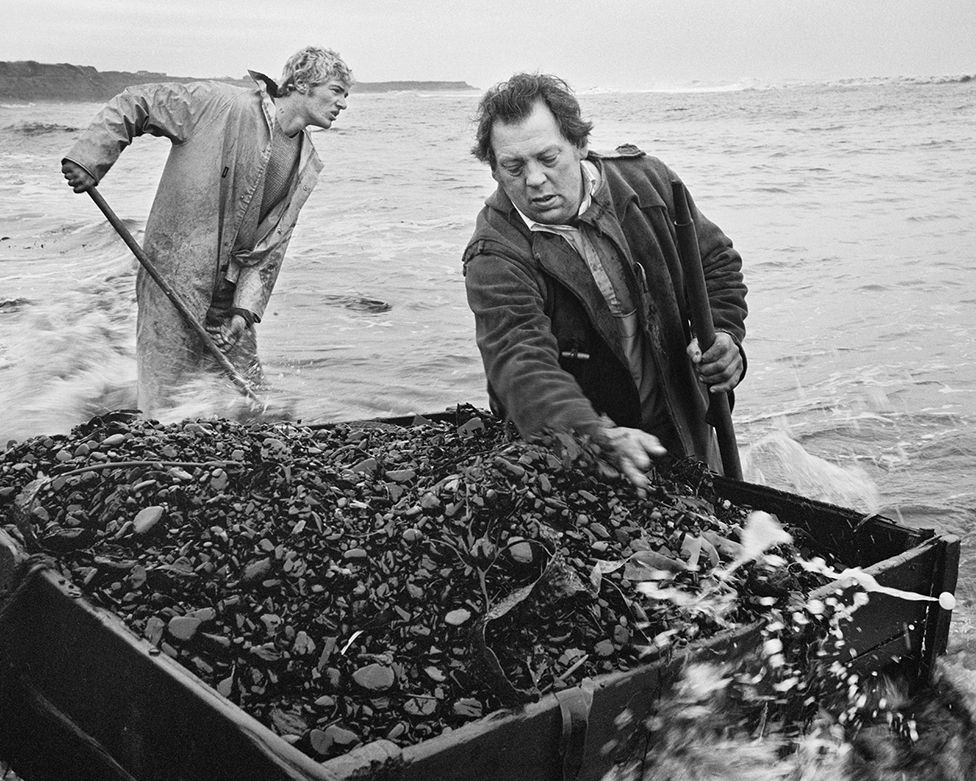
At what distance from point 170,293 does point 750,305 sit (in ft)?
24.4

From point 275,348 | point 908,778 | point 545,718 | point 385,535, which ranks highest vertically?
point 385,535

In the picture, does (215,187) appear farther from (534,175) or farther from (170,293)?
(534,175)

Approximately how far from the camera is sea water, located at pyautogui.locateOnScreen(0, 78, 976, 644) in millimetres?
7160

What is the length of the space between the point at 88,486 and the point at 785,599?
72.1 inches

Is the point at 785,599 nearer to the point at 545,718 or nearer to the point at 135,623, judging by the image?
the point at 545,718

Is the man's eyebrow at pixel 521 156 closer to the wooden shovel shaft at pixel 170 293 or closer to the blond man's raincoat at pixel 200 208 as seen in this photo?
the blond man's raincoat at pixel 200 208

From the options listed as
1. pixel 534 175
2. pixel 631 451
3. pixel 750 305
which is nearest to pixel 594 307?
pixel 534 175

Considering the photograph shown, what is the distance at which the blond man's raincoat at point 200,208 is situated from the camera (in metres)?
5.52

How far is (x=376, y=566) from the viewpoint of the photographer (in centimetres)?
239

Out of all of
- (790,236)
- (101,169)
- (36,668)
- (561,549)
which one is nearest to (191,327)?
(101,169)

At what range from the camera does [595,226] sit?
10.6 ft

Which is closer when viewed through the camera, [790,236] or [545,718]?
[545,718]

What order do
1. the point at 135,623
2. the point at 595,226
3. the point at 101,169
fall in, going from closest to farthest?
the point at 135,623
the point at 595,226
the point at 101,169

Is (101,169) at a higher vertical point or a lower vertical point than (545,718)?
higher
